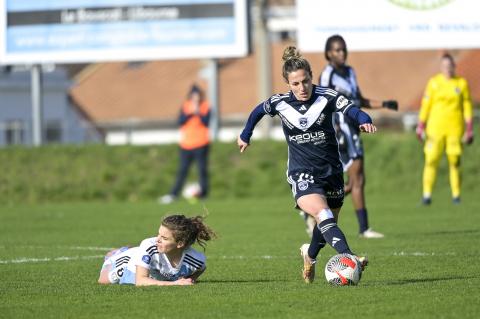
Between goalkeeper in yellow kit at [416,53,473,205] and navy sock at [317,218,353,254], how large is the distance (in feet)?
30.8

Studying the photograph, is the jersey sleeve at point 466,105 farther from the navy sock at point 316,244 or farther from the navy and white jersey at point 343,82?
the navy sock at point 316,244

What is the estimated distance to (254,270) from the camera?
10.0 metres

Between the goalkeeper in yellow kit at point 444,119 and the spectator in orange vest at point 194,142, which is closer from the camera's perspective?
the goalkeeper in yellow kit at point 444,119

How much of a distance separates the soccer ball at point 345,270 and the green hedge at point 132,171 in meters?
14.9

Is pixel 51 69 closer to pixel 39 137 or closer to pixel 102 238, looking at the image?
pixel 39 137

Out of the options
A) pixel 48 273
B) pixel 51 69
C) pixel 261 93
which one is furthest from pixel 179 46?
pixel 51 69

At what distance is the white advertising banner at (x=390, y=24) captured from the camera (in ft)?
76.1

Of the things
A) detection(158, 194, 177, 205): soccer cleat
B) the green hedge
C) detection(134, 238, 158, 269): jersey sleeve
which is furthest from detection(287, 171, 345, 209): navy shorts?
the green hedge

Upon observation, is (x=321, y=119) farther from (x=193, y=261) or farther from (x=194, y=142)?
(x=194, y=142)

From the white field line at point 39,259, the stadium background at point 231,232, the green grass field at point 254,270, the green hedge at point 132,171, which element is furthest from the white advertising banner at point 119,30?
the white field line at point 39,259

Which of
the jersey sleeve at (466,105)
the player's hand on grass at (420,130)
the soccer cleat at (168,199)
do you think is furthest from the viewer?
the soccer cleat at (168,199)

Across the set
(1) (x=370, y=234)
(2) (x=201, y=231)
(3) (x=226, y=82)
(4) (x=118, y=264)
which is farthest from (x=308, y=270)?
(3) (x=226, y=82)

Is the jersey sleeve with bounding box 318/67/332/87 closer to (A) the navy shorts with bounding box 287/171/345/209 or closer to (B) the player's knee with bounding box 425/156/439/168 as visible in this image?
(A) the navy shorts with bounding box 287/171/345/209

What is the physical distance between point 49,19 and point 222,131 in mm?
19009
